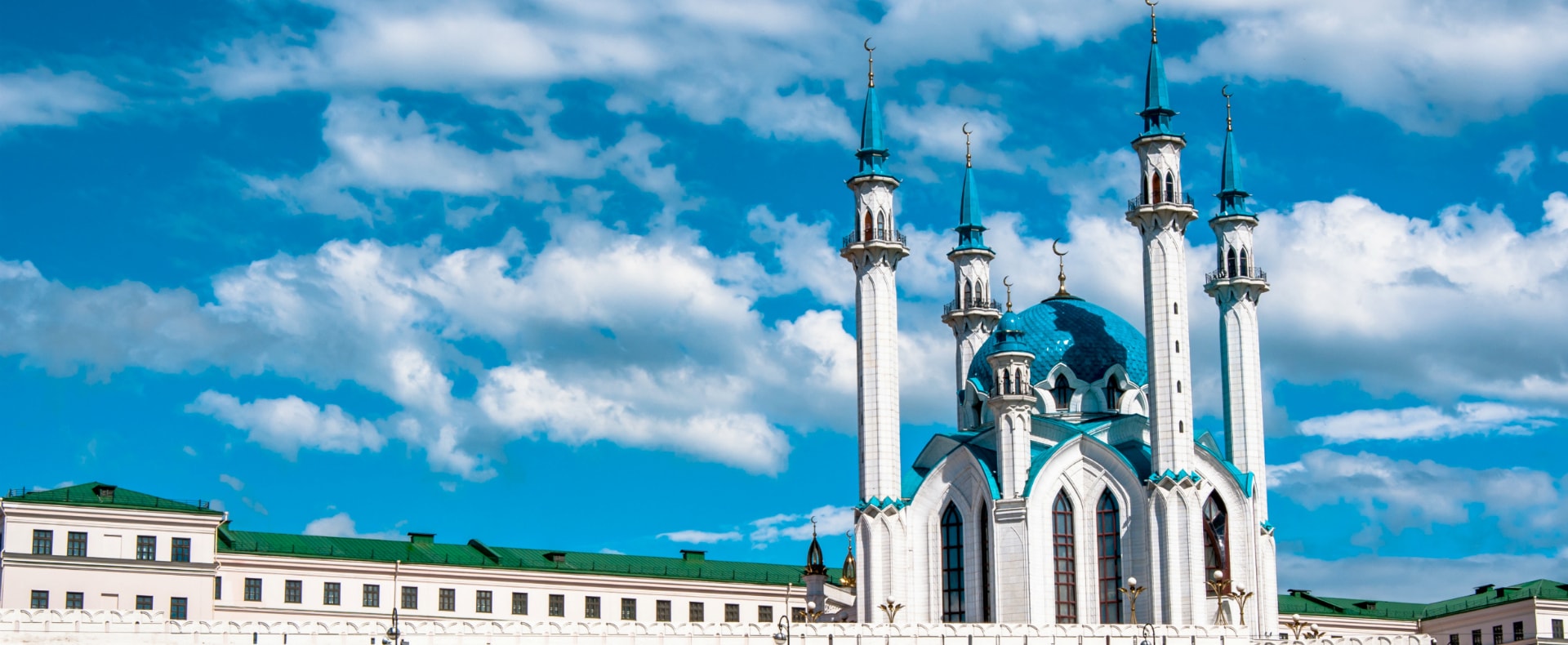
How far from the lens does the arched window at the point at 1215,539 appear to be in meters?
92.9

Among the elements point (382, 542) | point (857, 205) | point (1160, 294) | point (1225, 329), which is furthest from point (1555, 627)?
point (382, 542)

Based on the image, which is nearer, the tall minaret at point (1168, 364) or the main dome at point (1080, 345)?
the tall minaret at point (1168, 364)

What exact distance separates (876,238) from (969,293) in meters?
13.4

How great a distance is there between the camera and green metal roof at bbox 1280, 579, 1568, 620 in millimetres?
112375

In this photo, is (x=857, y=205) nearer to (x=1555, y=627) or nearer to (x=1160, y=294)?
(x=1160, y=294)

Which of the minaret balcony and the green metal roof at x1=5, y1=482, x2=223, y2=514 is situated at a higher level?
the minaret balcony

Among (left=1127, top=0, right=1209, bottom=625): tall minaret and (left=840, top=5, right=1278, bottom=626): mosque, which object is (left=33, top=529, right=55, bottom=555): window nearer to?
(left=840, top=5, right=1278, bottom=626): mosque

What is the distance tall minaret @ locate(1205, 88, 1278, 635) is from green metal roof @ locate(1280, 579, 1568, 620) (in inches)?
873

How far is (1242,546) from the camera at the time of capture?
9350 centimetres

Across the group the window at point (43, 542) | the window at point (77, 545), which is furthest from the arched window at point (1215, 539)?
the window at point (43, 542)

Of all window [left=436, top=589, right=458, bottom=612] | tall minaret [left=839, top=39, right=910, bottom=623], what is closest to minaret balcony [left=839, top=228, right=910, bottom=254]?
tall minaret [left=839, top=39, right=910, bottom=623]

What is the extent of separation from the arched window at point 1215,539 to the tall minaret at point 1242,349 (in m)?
0.72

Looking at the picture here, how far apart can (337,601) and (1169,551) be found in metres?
38.8

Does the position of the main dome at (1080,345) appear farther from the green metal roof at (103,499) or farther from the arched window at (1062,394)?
the green metal roof at (103,499)
